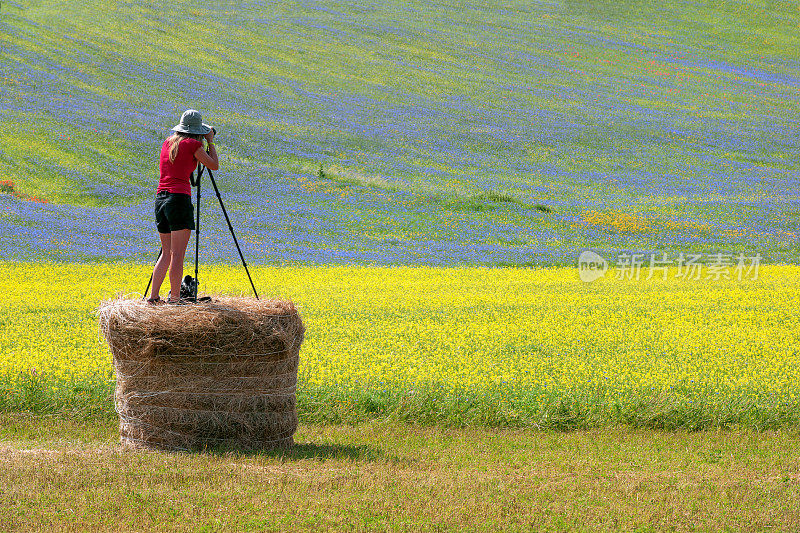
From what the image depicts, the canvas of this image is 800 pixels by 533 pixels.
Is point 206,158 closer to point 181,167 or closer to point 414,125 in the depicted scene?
point 181,167

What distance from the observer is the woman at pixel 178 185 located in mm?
8266

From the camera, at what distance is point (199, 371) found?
7887mm

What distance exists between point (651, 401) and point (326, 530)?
4.82 meters

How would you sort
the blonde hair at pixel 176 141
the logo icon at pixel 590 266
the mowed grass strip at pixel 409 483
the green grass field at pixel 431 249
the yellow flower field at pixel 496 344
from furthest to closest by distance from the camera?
the logo icon at pixel 590 266 < the yellow flower field at pixel 496 344 < the blonde hair at pixel 176 141 < the green grass field at pixel 431 249 < the mowed grass strip at pixel 409 483

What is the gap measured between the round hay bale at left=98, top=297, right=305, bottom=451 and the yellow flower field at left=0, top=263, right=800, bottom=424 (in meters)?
1.10

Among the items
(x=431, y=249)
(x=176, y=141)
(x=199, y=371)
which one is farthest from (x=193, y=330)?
(x=431, y=249)

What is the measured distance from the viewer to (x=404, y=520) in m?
6.15

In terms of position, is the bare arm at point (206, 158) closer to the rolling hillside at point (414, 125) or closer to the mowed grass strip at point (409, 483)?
the mowed grass strip at point (409, 483)

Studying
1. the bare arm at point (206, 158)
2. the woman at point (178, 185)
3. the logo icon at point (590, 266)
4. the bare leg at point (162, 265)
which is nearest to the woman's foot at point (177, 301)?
the woman at point (178, 185)

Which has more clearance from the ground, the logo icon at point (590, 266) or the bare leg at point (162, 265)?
the bare leg at point (162, 265)

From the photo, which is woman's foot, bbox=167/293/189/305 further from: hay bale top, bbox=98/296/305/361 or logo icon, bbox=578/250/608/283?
logo icon, bbox=578/250/608/283

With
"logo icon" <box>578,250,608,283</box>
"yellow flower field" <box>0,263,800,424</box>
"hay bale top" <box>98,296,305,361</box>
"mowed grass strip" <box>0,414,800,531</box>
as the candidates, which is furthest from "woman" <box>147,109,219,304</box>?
"logo icon" <box>578,250,608,283</box>

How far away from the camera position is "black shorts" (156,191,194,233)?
8281 mm

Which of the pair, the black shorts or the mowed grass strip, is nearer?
the mowed grass strip
